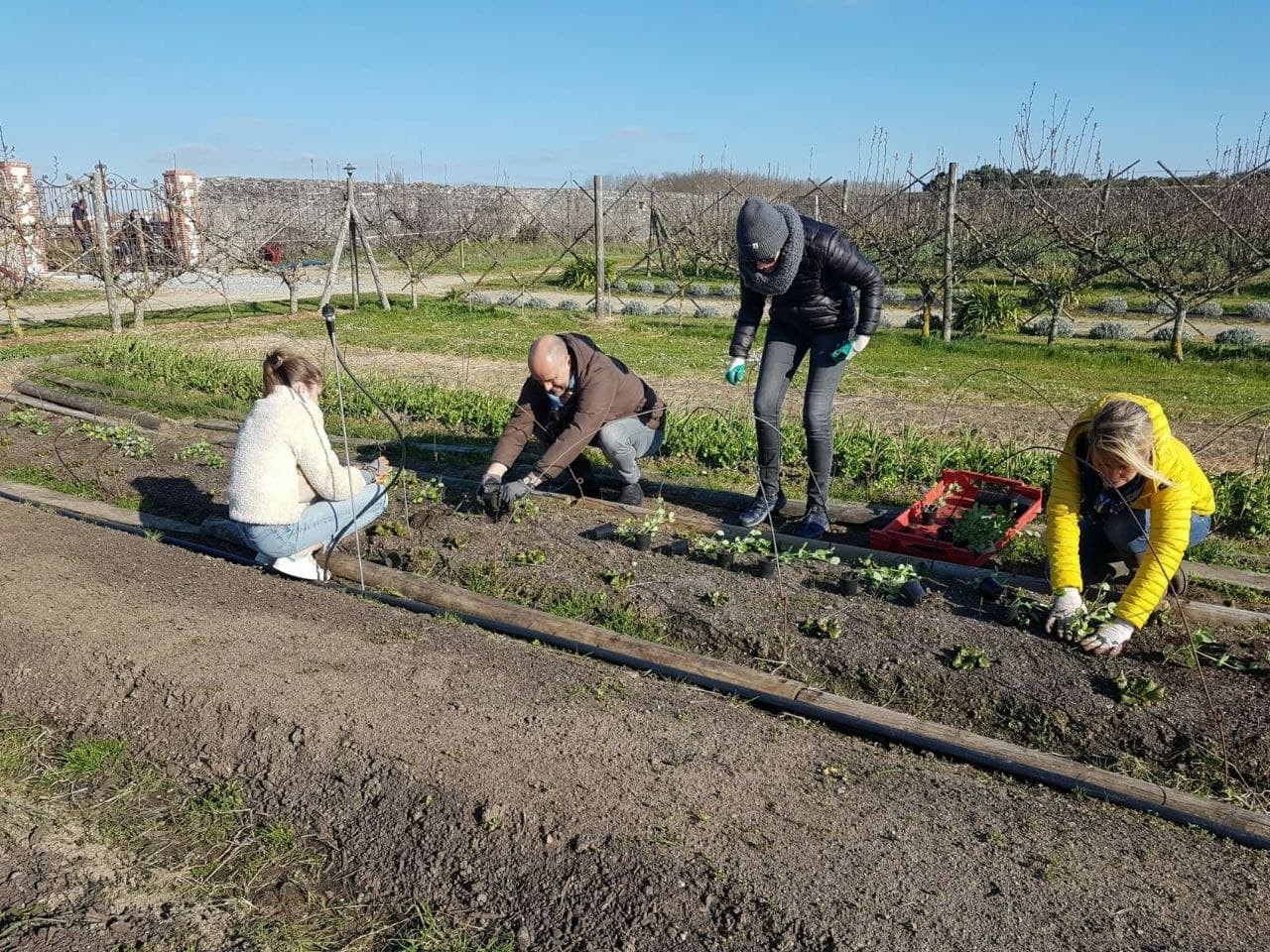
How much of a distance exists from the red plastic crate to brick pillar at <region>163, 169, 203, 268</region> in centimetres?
1491

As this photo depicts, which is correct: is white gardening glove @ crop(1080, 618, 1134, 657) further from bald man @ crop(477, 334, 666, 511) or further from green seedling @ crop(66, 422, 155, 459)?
green seedling @ crop(66, 422, 155, 459)

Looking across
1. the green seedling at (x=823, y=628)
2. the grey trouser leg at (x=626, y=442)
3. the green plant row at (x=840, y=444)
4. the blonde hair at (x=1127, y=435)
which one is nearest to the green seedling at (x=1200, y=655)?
the blonde hair at (x=1127, y=435)

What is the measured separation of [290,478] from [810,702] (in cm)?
256

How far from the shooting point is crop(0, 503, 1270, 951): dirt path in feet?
7.84

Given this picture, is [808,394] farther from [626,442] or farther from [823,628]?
[823,628]

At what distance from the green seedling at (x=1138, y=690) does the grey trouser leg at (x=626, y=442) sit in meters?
2.77

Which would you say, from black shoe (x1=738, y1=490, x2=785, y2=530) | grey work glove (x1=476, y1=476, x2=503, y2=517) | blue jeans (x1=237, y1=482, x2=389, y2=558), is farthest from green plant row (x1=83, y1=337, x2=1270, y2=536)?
blue jeans (x1=237, y1=482, x2=389, y2=558)

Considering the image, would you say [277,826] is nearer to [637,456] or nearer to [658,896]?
[658,896]

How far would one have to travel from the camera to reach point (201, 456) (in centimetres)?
649

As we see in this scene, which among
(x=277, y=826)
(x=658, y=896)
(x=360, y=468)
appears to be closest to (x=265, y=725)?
(x=277, y=826)

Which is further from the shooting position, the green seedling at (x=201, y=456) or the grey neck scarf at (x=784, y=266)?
the green seedling at (x=201, y=456)

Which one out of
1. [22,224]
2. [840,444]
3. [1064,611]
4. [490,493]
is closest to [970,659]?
[1064,611]

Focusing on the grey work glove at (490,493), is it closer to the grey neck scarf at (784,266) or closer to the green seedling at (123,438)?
the grey neck scarf at (784,266)

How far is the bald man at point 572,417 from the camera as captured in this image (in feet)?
16.6
